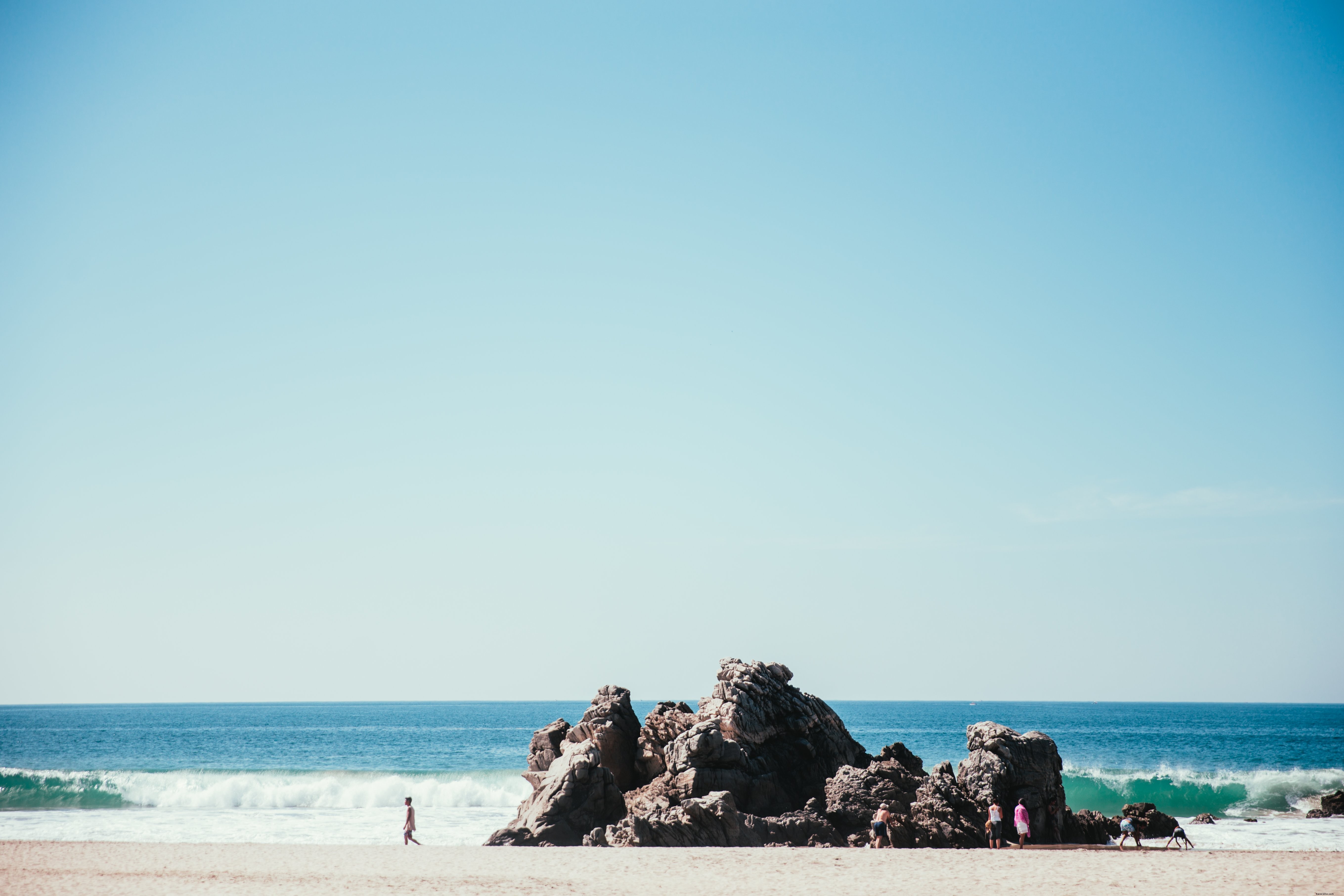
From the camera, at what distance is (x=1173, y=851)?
874 inches

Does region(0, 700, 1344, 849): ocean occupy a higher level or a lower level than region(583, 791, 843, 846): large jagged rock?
lower

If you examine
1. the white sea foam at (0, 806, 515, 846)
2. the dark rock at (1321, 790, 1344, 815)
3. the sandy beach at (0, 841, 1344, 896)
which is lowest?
the white sea foam at (0, 806, 515, 846)

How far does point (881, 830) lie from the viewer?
22.5 m

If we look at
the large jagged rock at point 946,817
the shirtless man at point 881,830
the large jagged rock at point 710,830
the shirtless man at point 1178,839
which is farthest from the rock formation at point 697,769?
the shirtless man at point 1178,839

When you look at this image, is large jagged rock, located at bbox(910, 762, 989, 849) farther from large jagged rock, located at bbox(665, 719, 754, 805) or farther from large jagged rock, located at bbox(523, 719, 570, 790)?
large jagged rock, located at bbox(523, 719, 570, 790)

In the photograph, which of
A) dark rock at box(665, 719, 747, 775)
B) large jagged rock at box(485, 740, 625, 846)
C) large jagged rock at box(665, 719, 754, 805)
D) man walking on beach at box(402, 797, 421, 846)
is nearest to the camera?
large jagged rock at box(485, 740, 625, 846)

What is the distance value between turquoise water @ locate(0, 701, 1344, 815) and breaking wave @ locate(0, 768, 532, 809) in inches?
4.2

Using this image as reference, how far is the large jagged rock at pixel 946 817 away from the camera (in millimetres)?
22688

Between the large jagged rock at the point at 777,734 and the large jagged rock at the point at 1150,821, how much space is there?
7984 millimetres

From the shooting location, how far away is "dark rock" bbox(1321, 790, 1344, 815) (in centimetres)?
3394

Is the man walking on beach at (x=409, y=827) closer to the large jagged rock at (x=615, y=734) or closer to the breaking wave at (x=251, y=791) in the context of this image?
the large jagged rock at (x=615, y=734)

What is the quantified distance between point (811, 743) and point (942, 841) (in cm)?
532

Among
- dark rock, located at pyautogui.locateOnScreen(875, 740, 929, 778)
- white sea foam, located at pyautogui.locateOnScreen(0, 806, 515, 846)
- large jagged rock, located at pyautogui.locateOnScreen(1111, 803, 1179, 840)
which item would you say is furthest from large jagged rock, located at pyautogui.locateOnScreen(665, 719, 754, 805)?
large jagged rock, located at pyautogui.locateOnScreen(1111, 803, 1179, 840)

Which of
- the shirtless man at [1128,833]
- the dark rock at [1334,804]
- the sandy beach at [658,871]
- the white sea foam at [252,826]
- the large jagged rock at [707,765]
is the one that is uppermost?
the large jagged rock at [707,765]
